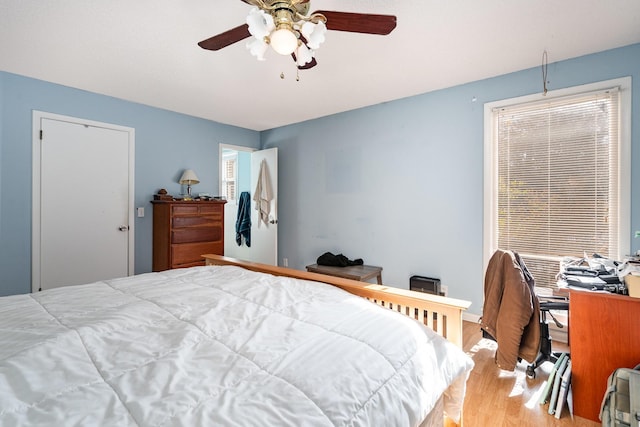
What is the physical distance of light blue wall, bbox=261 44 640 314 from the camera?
2766mm

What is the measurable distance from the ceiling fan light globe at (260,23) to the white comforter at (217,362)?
125 cm

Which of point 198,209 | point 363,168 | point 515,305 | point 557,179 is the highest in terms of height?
point 363,168

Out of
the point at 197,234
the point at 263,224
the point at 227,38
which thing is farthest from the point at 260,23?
the point at 263,224

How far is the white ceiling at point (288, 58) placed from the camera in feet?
6.21

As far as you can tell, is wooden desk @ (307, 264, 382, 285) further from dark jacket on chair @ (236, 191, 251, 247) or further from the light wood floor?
dark jacket on chair @ (236, 191, 251, 247)

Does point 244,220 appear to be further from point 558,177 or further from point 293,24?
point 558,177

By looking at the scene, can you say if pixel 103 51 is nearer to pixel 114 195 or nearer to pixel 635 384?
pixel 114 195

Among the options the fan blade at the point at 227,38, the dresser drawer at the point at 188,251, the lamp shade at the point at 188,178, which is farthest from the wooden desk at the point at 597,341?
the lamp shade at the point at 188,178

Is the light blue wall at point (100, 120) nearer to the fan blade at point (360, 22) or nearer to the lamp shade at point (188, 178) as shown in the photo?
the lamp shade at point (188, 178)

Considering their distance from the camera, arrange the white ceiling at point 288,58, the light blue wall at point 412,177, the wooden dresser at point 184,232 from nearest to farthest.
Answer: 1. the white ceiling at point 288,58
2. the light blue wall at point 412,177
3. the wooden dresser at point 184,232

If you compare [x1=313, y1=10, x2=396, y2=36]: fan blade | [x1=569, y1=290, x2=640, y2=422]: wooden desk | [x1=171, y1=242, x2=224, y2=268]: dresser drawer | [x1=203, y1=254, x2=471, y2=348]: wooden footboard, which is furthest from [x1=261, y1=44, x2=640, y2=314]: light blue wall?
[x1=313, y1=10, x2=396, y2=36]: fan blade

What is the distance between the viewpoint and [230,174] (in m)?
5.81

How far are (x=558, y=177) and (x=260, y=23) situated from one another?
8.98 feet

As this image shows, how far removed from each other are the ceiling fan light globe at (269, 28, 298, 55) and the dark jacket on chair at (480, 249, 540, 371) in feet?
6.20
